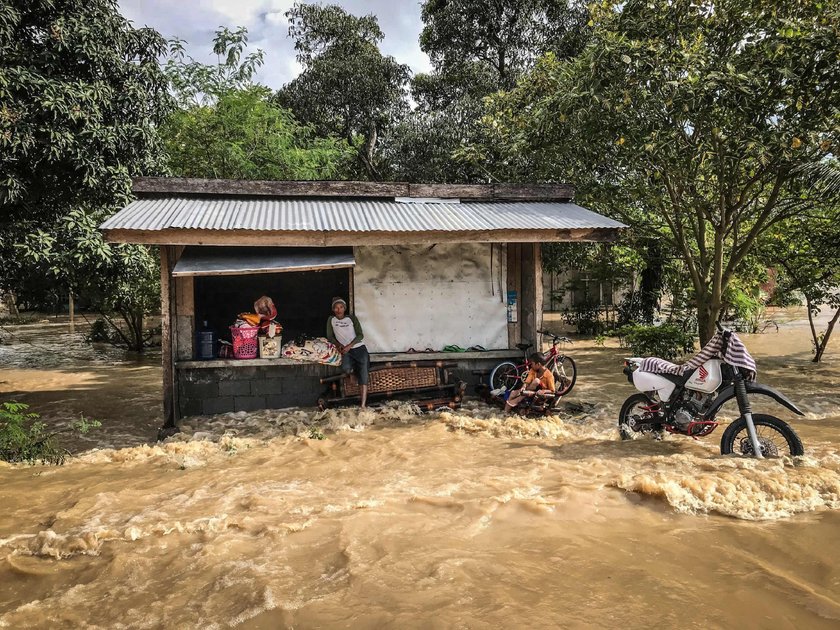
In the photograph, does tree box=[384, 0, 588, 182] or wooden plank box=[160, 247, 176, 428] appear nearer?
wooden plank box=[160, 247, 176, 428]

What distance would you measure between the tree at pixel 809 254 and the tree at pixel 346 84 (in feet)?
45.7

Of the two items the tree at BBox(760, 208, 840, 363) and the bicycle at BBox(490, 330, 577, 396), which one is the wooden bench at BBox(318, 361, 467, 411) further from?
the tree at BBox(760, 208, 840, 363)

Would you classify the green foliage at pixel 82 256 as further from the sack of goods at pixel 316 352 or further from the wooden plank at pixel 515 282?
the wooden plank at pixel 515 282

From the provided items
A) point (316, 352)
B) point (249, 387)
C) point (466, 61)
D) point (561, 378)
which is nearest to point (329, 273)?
point (316, 352)

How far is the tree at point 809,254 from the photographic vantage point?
12.2 m

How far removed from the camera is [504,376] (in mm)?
9828

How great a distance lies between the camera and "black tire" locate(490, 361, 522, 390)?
9727 millimetres

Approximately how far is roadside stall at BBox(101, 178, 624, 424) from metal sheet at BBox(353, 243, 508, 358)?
2cm

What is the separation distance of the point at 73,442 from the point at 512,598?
702 cm

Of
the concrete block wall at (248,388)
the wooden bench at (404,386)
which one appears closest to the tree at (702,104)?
the wooden bench at (404,386)

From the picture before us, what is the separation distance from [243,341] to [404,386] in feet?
8.32

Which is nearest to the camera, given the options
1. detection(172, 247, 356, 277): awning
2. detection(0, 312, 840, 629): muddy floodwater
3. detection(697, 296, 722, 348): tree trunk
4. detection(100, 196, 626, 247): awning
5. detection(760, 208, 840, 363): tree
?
detection(0, 312, 840, 629): muddy floodwater

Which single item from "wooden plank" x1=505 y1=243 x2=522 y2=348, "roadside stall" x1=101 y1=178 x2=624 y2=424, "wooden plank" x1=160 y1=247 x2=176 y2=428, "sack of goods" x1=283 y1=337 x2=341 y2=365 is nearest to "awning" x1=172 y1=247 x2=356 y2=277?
"roadside stall" x1=101 y1=178 x2=624 y2=424

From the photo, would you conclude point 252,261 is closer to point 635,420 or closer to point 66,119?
point 66,119
